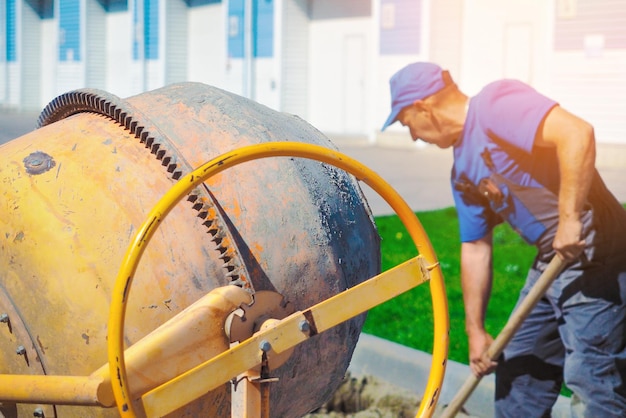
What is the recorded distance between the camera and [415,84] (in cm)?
335

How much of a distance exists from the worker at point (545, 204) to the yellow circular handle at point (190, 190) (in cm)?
113

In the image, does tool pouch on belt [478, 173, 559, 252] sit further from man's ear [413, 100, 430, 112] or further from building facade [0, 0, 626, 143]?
building facade [0, 0, 626, 143]

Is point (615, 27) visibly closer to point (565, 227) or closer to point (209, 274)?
point (565, 227)

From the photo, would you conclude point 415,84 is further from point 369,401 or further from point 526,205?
point 369,401

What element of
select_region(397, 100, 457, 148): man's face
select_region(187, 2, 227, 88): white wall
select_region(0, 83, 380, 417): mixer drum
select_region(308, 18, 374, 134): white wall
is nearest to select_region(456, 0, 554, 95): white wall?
select_region(308, 18, 374, 134): white wall

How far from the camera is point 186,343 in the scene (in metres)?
1.87

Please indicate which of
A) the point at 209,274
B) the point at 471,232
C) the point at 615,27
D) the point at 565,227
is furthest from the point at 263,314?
the point at 615,27

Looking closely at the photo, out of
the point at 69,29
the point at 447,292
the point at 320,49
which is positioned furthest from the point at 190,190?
the point at 69,29

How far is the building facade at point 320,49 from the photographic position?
43.3 ft

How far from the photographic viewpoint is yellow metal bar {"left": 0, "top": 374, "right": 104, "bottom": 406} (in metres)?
1.72

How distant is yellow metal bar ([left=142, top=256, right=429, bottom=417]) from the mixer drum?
17 centimetres

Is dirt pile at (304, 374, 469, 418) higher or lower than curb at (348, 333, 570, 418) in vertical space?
lower

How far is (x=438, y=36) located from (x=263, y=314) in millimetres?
14179

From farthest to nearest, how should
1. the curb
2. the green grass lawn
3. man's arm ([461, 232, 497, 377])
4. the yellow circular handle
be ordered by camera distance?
the green grass lawn < the curb < man's arm ([461, 232, 497, 377]) < the yellow circular handle
